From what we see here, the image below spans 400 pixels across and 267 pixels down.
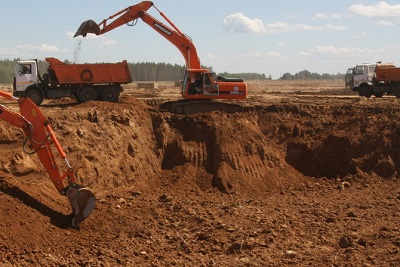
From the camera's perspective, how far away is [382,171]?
17469 mm

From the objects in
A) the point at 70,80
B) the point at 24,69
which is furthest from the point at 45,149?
the point at 24,69

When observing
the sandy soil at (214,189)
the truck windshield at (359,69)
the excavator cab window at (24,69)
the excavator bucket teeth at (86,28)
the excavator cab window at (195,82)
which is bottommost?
the sandy soil at (214,189)

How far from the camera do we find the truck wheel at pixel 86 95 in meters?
21.8

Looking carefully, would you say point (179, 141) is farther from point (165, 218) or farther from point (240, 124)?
point (165, 218)

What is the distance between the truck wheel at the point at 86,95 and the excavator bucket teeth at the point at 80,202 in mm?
11416

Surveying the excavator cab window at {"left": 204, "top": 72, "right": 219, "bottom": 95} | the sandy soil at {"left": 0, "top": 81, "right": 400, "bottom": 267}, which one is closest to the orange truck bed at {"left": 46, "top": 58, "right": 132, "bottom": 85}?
the sandy soil at {"left": 0, "top": 81, "right": 400, "bottom": 267}

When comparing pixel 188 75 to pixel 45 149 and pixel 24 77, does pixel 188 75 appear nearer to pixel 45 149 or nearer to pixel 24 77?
pixel 24 77

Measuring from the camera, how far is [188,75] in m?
Result: 21.0

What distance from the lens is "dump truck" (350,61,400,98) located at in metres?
31.9

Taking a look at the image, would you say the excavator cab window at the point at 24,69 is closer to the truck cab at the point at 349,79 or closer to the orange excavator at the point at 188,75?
the orange excavator at the point at 188,75

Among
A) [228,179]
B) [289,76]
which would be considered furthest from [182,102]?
[289,76]

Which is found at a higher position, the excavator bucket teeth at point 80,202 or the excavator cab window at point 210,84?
the excavator cab window at point 210,84

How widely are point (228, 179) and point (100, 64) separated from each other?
8238mm

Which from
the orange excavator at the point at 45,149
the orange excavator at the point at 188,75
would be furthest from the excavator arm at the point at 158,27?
the orange excavator at the point at 45,149
